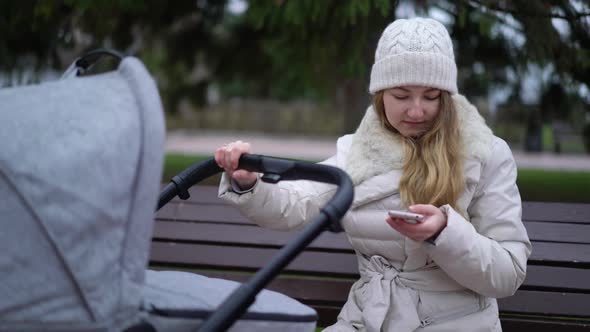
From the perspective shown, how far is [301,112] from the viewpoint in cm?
2594

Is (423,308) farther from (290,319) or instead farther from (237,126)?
(237,126)

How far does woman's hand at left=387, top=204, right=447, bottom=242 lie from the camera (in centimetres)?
211

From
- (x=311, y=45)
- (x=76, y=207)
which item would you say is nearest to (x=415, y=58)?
(x=76, y=207)

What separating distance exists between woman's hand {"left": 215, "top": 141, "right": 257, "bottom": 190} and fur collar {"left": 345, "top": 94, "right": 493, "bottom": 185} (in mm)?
334

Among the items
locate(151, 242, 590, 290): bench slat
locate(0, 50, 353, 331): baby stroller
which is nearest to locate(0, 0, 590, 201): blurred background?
locate(151, 242, 590, 290): bench slat

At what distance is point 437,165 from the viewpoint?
93.3 inches

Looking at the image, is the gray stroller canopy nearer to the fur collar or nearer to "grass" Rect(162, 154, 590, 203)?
the fur collar

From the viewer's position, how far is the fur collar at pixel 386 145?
95.3 inches

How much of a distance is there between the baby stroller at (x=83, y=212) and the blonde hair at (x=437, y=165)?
2.07 ft

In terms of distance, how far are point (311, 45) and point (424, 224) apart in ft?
12.0

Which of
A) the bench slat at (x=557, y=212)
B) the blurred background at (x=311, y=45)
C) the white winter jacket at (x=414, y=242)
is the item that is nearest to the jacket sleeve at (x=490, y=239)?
the white winter jacket at (x=414, y=242)

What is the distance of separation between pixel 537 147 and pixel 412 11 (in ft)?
41.4

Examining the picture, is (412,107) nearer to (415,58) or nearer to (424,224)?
(415,58)

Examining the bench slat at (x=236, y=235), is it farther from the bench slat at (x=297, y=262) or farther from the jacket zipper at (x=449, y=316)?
the jacket zipper at (x=449, y=316)
